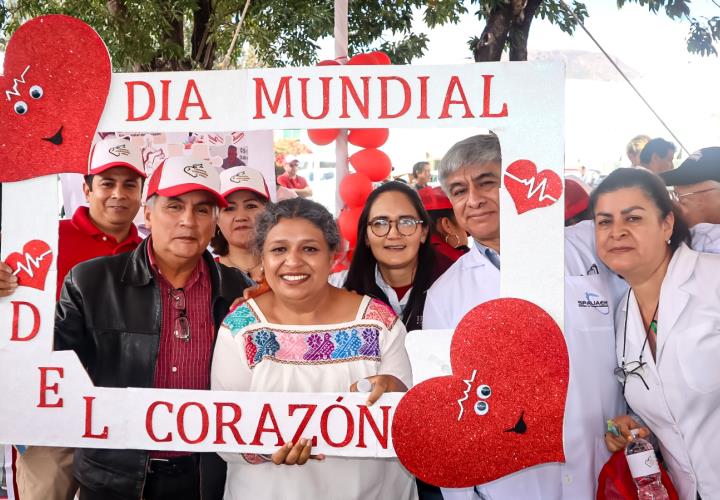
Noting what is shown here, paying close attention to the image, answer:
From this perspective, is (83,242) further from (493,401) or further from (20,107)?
(493,401)

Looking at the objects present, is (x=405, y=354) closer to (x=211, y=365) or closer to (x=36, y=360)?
(x=211, y=365)

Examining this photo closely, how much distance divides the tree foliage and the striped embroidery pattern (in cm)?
334

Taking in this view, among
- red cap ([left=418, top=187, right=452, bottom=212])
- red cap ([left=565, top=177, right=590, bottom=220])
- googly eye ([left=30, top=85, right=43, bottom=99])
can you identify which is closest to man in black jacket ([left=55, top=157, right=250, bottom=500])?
googly eye ([left=30, top=85, right=43, bottom=99])

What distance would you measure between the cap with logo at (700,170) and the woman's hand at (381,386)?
4.62ft

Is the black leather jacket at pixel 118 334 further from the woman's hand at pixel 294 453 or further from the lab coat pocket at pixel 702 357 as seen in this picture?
the lab coat pocket at pixel 702 357

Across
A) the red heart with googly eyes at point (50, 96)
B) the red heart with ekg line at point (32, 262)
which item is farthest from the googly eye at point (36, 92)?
the red heart with ekg line at point (32, 262)

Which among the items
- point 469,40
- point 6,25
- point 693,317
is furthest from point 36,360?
point 6,25

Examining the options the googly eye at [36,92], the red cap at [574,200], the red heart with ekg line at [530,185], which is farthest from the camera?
the red cap at [574,200]

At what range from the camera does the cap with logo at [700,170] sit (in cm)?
274

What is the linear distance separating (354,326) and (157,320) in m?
0.63

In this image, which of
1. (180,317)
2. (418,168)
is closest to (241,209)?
(180,317)

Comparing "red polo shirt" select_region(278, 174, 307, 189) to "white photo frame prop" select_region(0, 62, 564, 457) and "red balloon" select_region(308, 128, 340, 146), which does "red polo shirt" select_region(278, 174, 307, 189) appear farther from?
"white photo frame prop" select_region(0, 62, 564, 457)

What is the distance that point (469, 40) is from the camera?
5.40m

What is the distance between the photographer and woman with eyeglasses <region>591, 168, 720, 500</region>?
82.5 inches
